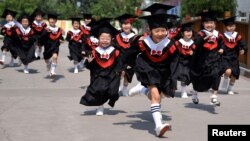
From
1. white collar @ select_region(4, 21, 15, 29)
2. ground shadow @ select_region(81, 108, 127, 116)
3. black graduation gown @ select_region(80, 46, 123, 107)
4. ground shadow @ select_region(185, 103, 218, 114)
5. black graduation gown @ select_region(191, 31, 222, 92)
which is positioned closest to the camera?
black graduation gown @ select_region(80, 46, 123, 107)

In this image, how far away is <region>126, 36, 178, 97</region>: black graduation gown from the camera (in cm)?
793

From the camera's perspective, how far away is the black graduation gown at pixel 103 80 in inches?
357

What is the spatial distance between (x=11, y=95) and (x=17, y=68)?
623cm

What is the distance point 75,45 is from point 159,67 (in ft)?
30.8

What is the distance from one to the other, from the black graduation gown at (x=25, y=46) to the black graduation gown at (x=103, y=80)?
7395 mm

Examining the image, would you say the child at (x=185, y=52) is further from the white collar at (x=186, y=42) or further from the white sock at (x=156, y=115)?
the white sock at (x=156, y=115)

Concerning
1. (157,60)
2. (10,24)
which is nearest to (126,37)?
(157,60)

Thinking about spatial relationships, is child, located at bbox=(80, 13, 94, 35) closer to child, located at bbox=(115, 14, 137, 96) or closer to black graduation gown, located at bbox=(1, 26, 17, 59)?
black graduation gown, located at bbox=(1, 26, 17, 59)

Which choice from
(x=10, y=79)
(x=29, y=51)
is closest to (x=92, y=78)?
(x=10, y=79)

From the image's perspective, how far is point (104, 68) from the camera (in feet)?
30.3

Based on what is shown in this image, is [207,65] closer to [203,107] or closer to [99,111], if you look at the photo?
[203,107]

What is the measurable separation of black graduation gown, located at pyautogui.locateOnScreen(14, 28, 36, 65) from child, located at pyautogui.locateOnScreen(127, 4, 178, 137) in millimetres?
8740

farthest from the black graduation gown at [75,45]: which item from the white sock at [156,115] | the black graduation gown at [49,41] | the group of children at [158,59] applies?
the white sock at [156,115]

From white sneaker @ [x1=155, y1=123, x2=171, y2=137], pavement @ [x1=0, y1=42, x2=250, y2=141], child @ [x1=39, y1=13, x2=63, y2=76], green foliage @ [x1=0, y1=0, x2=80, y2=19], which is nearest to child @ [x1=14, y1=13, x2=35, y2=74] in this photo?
child @ [x1=39, y1=13, x2=63, y2=76]
